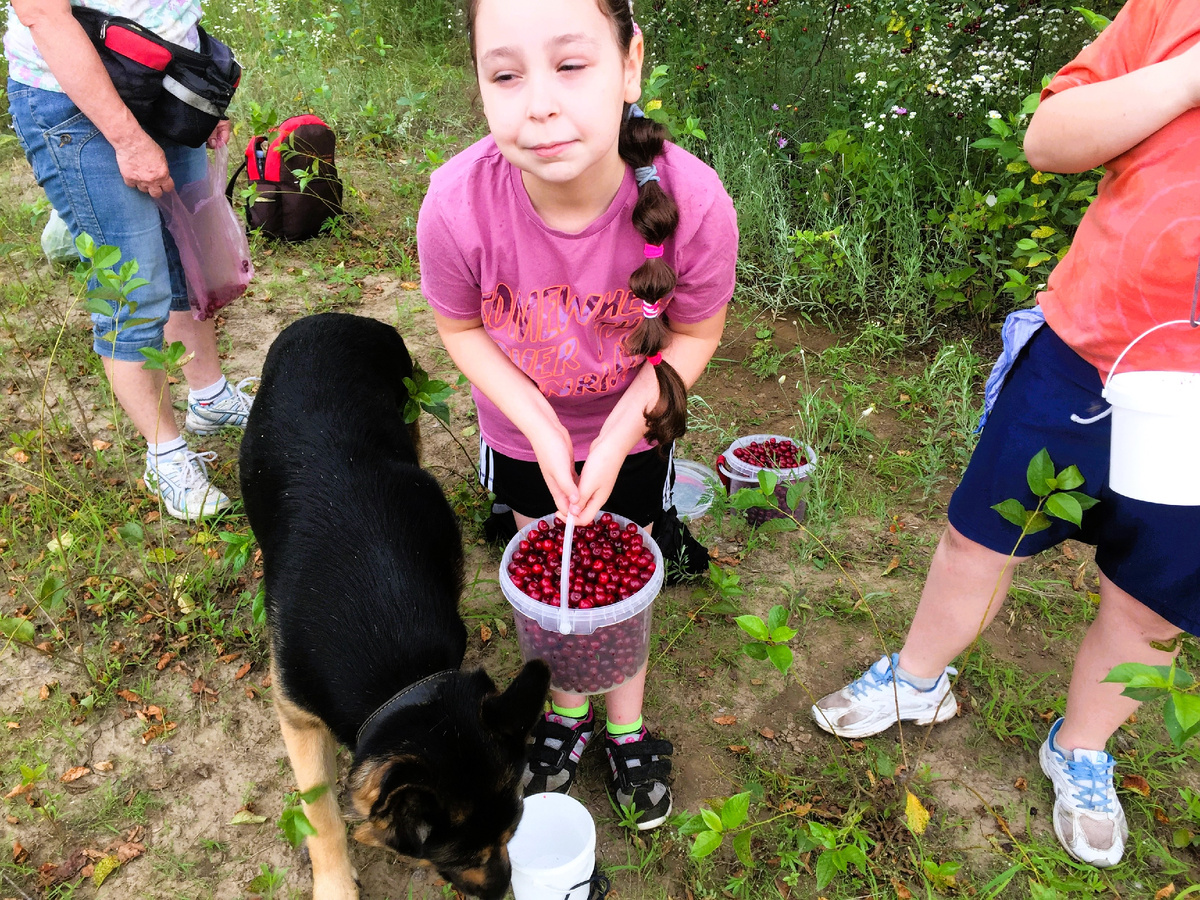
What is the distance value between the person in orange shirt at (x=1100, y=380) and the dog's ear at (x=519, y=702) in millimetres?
1109

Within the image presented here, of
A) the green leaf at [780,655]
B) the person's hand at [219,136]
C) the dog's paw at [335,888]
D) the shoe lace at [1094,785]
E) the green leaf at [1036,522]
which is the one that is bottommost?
the dog's paw at [335,888]

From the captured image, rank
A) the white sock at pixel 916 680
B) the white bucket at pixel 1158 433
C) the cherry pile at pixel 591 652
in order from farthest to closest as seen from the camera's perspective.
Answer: the white sock at pixel 916 680, the cherry pile at pixel 591 652, the white bucket at pixel 1158 433

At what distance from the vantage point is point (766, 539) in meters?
3.48

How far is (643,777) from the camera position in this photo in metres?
2.42

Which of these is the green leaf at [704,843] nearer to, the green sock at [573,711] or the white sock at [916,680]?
the green sock at [573,711]

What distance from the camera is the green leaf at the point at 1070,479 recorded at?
171cm

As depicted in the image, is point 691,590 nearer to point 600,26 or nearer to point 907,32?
point 600,26

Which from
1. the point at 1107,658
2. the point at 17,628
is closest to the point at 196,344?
the point at 17,628

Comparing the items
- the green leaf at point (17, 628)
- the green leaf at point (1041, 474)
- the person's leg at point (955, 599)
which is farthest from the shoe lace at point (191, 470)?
the green leaf at point (1041, 474)

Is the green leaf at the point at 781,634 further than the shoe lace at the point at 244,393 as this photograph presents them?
No

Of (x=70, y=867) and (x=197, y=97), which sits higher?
(x=197, y=97)

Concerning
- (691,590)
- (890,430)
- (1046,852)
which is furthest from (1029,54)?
(1046,852)

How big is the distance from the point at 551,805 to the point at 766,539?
1.65 m

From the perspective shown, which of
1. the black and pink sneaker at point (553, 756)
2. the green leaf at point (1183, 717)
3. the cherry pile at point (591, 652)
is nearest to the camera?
the green leaf at point (1183, 717)
